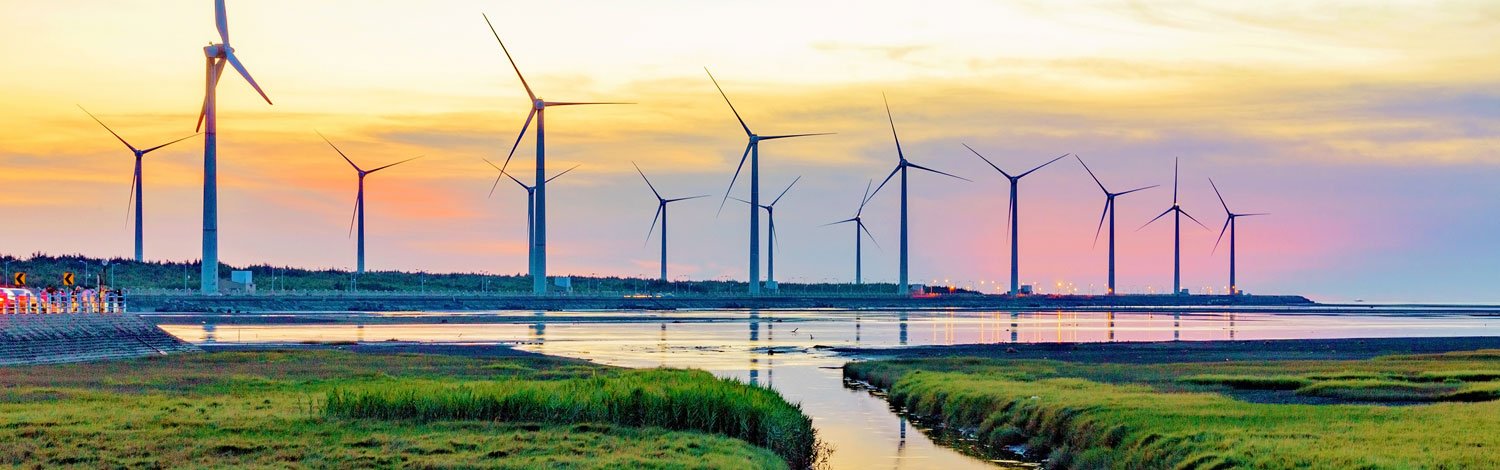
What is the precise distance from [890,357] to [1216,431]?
53326mm

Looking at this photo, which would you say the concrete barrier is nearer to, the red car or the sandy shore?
the red car

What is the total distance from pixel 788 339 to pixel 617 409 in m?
75.2

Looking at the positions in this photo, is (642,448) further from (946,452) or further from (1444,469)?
(1444,469)

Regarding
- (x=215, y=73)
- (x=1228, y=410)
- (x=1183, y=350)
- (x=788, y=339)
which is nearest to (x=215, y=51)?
(x=215, y=73)

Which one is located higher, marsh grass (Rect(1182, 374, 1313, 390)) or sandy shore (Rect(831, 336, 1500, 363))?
marsh grass (Rect(1182, 374, 1313, 390))

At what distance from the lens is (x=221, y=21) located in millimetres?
145750

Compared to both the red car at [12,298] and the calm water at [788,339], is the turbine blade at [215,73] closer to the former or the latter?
the calm water at [788,339]

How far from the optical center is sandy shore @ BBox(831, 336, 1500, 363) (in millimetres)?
85188

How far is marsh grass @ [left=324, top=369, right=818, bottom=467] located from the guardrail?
121 feet

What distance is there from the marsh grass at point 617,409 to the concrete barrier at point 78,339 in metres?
29.3

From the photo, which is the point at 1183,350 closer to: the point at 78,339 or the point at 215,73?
the point at 78,339

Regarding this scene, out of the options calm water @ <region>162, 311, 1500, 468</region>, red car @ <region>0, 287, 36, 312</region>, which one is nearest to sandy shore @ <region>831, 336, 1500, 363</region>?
calm water @ <region>162, 311, 1500, 468</region>

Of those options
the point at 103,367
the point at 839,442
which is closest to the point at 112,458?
the point at 839,442

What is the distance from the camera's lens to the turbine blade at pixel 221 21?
470 ft
